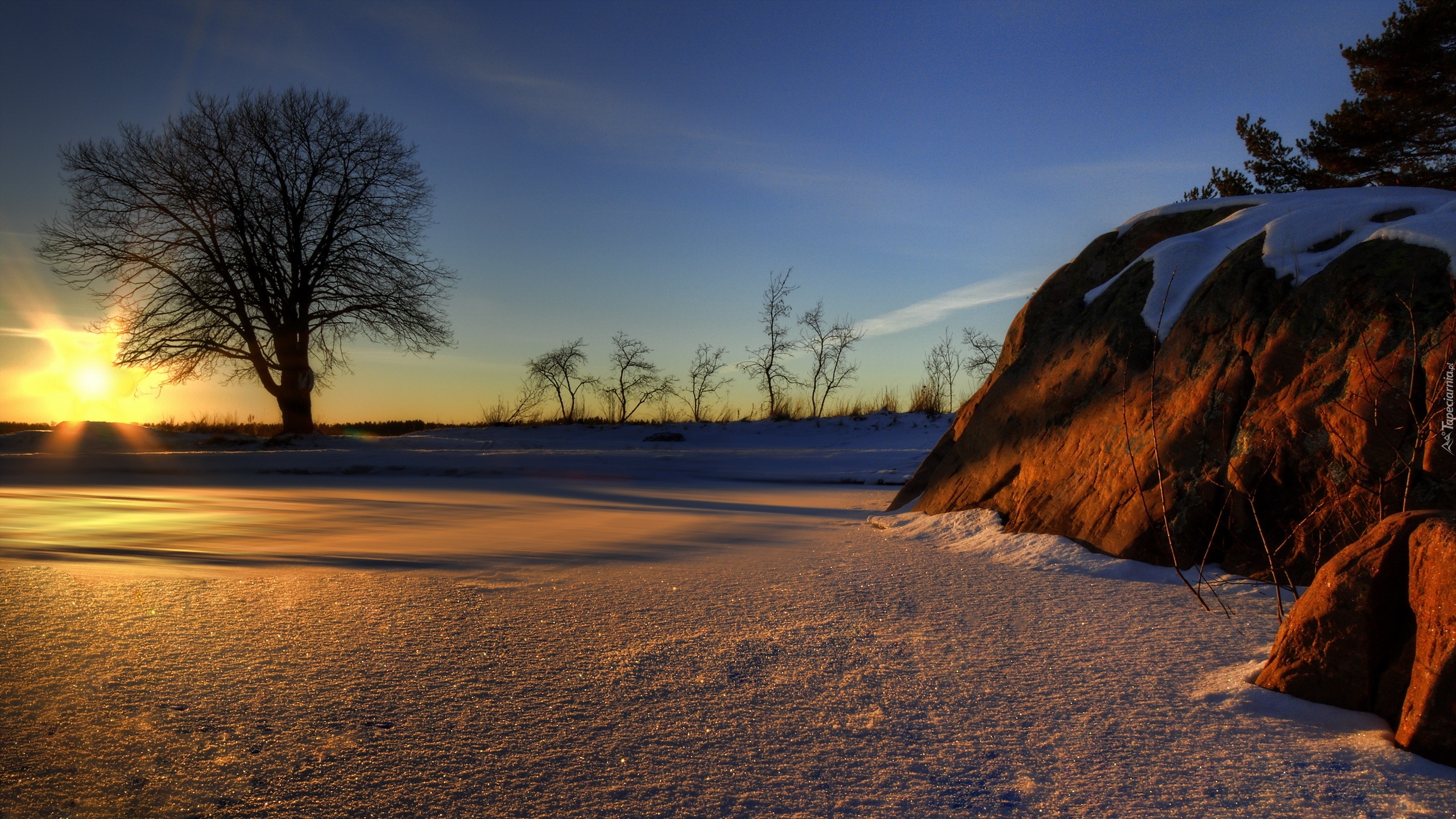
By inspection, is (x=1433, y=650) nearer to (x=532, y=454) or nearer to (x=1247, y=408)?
(x=1247, y=408)

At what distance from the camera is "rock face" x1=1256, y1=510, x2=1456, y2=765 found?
1.74 meters

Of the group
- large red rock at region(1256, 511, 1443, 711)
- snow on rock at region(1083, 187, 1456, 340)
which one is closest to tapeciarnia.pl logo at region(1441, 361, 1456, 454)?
snow on rock at region(1083, 187, 1456, 340)

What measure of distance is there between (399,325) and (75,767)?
1668cm

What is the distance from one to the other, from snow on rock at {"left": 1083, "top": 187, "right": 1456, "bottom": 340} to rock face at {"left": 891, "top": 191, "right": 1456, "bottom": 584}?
0.05 feet

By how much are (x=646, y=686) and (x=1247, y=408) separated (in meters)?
2.99

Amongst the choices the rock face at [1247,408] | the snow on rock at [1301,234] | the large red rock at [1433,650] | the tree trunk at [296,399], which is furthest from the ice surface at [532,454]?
the large red rock at [1433,650]

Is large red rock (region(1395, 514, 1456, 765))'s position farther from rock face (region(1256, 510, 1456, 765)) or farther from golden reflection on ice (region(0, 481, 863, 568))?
golden reflection on ice (region(0, 481, 863, 568))

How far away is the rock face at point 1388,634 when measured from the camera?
174 cm

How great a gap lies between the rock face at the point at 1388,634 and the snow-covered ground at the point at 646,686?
0.06 m

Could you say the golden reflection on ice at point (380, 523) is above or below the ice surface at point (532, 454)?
below

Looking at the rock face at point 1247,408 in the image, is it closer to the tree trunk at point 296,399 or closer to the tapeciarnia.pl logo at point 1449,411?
the tapeciarnia.pl logo at point 1449,411

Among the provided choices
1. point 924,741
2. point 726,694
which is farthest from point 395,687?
point 924,741

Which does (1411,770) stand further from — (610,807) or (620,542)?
(620,542)

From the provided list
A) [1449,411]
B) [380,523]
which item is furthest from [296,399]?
[1449,411]
